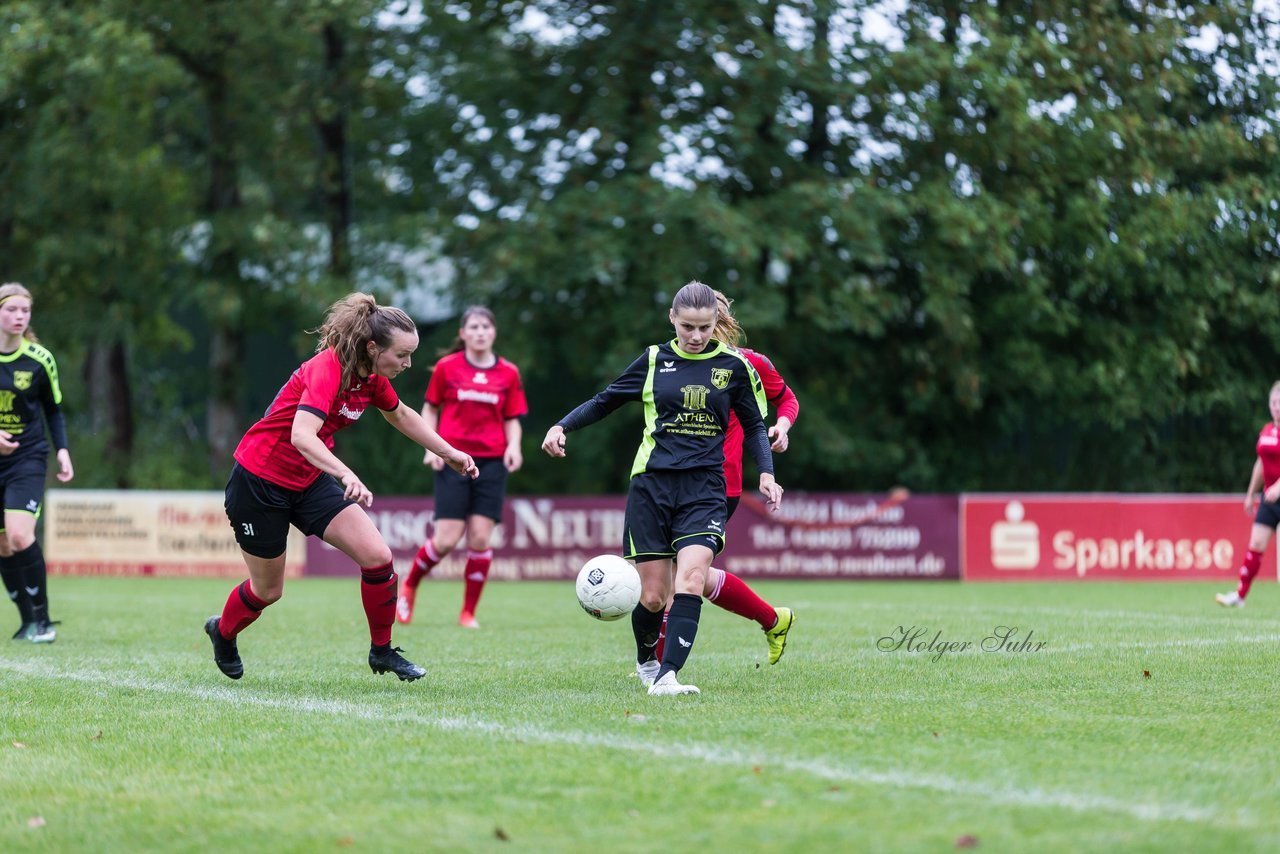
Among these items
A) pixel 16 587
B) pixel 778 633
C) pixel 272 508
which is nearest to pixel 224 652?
pixel 272 508

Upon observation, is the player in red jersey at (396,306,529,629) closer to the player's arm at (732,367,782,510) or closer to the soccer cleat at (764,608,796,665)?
the soccer cleat at (764,608,796,665)

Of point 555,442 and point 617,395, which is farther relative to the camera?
point 617,395

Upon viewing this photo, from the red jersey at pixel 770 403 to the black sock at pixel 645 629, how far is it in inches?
31.8

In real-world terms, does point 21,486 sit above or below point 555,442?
below

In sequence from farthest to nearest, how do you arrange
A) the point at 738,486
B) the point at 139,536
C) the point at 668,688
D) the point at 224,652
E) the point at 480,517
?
the point at 139,536
the point at 480,517
the point at 738,486
the point at 224,652
the point at 668,688

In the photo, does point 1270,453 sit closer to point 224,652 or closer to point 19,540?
point 224,652

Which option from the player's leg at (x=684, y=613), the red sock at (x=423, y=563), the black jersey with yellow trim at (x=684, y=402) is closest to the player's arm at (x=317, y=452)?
the black jersey with yellow trim at (x=684, y=402)

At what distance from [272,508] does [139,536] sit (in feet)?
45.8

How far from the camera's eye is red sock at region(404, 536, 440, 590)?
444 inches

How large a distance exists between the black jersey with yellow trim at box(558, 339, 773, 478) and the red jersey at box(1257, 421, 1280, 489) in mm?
8263

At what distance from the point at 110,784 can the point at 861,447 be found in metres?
19.7

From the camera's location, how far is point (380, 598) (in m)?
7.16

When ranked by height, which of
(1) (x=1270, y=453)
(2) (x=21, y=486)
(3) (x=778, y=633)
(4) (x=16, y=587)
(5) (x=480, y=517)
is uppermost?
(1) (x=1270, y=453)

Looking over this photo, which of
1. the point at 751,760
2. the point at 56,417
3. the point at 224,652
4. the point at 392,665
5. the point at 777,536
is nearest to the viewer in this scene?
the point at 751,760
